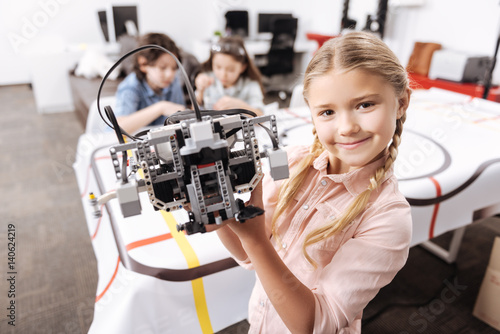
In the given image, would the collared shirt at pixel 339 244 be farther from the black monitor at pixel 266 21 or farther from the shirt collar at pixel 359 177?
the black monitor at pixel 266 21

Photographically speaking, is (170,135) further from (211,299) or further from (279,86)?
(279,86)

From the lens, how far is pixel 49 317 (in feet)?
4.98

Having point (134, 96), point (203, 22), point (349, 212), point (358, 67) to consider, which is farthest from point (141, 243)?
point (203, 22)

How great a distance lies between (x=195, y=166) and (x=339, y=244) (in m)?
0.35

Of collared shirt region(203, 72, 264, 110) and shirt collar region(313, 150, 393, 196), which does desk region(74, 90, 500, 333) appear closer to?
collared shirt region(203, 72, 264, 110)

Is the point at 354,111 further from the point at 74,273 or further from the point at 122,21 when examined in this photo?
the point at 122,21

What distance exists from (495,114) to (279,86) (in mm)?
3395

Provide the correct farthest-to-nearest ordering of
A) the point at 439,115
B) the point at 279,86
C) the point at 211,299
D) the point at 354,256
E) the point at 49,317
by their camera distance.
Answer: the point at 279,86 → the point at 439,115 → the point at 49,317 → the point at 211,299 → the point at 354,256

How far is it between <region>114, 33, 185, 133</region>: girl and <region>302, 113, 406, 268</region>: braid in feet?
3.54

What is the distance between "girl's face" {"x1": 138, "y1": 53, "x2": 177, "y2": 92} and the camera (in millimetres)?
1679

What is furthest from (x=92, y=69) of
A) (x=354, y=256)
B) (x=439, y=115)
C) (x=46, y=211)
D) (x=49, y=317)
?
(x=354, y=256)

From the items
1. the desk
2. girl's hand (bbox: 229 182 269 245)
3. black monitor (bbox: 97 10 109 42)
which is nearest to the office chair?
black monitor (bbox: 97 10 109 42)

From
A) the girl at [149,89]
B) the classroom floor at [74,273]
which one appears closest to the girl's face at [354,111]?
the classroom floor at [74,273]

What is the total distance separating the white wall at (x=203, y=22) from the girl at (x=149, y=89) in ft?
9.61
